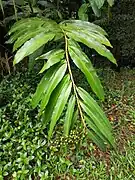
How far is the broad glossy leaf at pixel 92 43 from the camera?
4.37 feet

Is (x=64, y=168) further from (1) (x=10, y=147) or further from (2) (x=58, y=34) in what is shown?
(2) (x=58, y=34)

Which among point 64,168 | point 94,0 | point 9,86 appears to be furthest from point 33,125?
point 94,0

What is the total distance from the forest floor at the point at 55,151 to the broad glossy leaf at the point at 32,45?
1.57 feet

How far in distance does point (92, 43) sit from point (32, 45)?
26 centimetres

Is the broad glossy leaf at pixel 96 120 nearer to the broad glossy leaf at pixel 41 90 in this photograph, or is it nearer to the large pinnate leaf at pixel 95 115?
the large pinnate leaf at pixel 95 115

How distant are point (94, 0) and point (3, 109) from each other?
782mm

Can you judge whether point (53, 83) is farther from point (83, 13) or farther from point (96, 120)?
point (83, 13)

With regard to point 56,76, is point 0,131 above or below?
below

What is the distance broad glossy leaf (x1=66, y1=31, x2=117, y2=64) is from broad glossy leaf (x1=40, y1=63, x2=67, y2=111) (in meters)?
0.16

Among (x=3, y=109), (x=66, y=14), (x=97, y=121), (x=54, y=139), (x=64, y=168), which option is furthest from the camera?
(x=66, y=14)

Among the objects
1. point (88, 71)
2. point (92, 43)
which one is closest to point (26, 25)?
point (92, 43)

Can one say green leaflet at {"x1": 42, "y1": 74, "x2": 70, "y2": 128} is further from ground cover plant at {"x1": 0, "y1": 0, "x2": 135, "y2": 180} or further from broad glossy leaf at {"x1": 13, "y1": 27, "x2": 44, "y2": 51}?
broad glossy leaf at {"x1": 13, "y1": 27, "x2": 44, "y2": 51}

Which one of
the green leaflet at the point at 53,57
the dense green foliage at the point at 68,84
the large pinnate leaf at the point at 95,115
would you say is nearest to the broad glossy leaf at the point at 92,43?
the dense green foliage at the point at 68,84

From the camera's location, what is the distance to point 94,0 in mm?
1658
